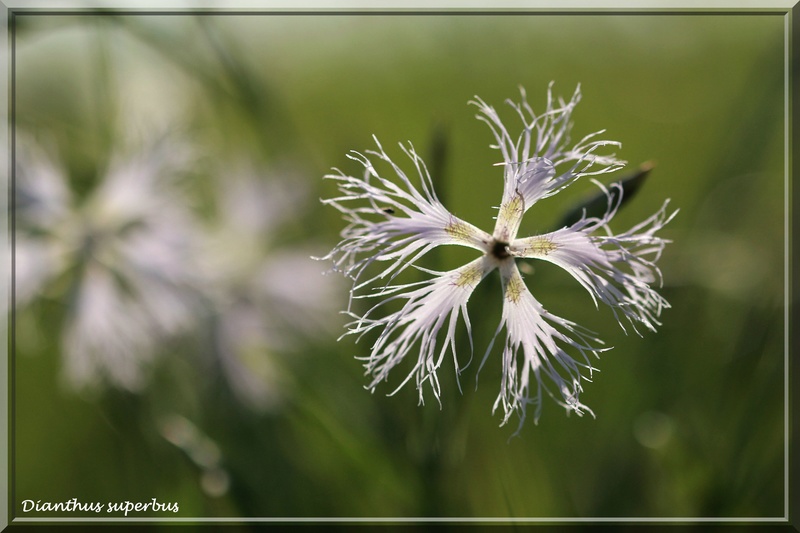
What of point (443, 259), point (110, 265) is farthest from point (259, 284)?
point (443, 259)

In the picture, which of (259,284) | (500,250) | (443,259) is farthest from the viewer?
(259,284)

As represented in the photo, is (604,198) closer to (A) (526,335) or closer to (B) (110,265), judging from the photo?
(A) (526,335)

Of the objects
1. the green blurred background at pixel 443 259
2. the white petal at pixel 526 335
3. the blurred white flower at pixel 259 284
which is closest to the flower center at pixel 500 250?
the white petal at pixel 526 335

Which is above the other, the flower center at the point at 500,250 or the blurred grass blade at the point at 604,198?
the blurred grass blade at the point at 604,198

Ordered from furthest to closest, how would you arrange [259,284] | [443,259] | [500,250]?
[259,284] → [443,259] → [500,250]

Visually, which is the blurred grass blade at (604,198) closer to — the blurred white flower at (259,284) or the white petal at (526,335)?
the white petal at (526,335)

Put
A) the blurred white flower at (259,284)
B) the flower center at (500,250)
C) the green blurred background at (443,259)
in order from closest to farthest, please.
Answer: the flower center at (500,250) < the green blurred background at (443,259) < the blurred white flower at (259,284)
